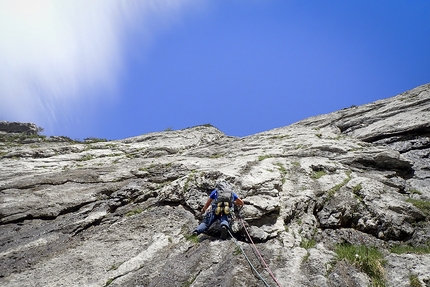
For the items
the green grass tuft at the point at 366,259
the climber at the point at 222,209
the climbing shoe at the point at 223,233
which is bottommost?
the green grass tuft at the point at 366,259

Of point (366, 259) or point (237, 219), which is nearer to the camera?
point (366, 259)

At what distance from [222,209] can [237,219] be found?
0.86 metres

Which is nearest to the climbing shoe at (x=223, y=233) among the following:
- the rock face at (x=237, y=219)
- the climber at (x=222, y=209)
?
the climber at (x=222, y=209)

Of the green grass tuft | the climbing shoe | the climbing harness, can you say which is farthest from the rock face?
the climbing harness

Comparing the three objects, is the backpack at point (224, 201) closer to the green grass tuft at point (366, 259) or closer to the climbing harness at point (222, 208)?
the climbing harness at point (222, 208)

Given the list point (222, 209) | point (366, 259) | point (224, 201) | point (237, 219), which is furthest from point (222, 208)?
point (366, 259)

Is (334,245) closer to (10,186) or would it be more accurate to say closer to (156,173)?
(156,173)

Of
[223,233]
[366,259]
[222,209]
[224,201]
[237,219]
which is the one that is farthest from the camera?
[237,219]

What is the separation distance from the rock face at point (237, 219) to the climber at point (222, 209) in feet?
1.20

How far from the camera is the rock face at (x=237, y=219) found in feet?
28.6

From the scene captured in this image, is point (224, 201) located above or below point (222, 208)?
above

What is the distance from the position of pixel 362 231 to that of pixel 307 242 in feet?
8.91

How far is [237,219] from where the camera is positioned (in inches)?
432

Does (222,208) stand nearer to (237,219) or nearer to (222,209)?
(222,209)
